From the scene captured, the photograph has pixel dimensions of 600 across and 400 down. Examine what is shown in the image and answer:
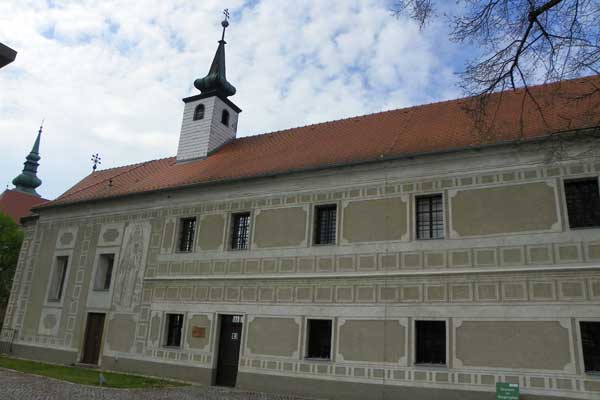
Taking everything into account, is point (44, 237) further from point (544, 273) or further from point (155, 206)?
point (544, 273)

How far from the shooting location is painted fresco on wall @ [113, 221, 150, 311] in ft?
62.8

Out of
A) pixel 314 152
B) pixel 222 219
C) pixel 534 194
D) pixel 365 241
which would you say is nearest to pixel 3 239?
pixel 222 219

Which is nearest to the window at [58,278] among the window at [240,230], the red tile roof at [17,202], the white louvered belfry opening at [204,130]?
the white louvered belfry opening at [204,130]

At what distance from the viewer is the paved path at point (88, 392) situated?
1192 centimetres

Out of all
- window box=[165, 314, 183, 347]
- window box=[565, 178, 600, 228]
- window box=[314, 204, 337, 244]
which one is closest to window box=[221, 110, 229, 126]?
window box=[314, 204, 337, 244]

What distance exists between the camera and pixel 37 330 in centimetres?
2117

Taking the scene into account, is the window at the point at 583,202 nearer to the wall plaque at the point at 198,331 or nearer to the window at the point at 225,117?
the wall plaque at the point at 198,331

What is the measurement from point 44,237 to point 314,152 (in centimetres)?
1342

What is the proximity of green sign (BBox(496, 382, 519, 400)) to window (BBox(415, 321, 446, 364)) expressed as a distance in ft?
6.18

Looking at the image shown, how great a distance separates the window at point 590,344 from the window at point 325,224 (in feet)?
23.1

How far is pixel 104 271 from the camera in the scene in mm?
20797

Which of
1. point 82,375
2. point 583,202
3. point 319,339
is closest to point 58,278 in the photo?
point 82,375

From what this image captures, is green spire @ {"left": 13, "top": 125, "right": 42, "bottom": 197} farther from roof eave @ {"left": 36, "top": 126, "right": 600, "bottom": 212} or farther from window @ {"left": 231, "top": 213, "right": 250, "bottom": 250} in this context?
window @ {"left": 231, "top": 213, "right": 250, "bottom": 250}

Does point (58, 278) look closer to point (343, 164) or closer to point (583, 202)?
point (343, 164)
